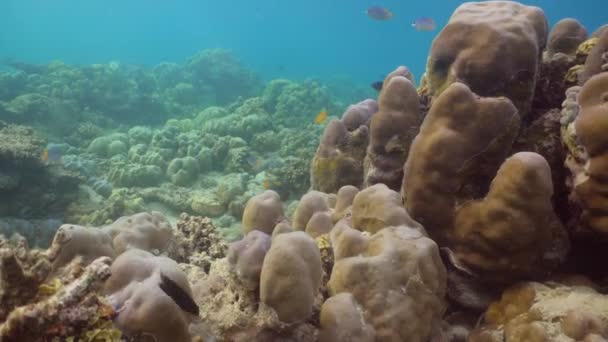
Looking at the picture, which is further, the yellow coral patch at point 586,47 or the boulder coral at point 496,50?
the yellow coral patch at point 586,47

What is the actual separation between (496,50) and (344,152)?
225 centimetres

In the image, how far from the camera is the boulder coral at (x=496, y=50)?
3109 mm

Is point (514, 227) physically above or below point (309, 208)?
above

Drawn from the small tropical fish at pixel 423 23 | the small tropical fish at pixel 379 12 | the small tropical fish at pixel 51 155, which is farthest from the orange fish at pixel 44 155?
the small tropical fish at pixel 423 23

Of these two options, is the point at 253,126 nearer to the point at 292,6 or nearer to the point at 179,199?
the point at 179,199

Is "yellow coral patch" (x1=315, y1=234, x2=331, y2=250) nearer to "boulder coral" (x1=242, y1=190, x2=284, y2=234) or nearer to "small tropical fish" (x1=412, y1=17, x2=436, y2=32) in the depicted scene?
"boulder coral" (x1=242, y1=190, x2=284, y2=234)

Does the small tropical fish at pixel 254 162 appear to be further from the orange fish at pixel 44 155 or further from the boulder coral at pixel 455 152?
the boulder coral at pixel 455 152

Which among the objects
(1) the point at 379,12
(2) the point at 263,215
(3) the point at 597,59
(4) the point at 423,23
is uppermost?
(1) the point at 379,12

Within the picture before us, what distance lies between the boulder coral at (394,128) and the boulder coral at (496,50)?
379mm

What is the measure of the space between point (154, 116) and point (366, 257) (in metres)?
18.3

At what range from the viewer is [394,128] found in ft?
12.3

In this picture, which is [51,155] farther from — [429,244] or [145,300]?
[429,244]

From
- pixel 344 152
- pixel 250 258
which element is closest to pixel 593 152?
pixel 250 258

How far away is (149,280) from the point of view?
2350 millimetres
